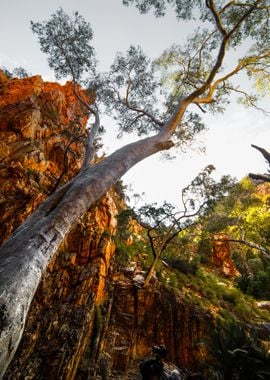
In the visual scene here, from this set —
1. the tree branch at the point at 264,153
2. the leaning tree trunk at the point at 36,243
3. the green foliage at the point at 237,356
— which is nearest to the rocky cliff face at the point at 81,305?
the leaning tree trunk at the point at 36,243

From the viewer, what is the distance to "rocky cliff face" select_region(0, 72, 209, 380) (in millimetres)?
6809

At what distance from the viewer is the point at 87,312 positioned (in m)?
8.16

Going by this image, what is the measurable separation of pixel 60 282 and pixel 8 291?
7814 millimetres

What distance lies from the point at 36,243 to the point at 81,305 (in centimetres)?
727

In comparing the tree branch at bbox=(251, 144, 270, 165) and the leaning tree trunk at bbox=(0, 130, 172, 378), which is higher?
the tree branch at bbox=(251, 144, 270, 165)

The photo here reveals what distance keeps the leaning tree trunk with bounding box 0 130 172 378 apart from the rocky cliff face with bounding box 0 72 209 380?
294 centimetres

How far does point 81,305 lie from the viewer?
8.28 metres

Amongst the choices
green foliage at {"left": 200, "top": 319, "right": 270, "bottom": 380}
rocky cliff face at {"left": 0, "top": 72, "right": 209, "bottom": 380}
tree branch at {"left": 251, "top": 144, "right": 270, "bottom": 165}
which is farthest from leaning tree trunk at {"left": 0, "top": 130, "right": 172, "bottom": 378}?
green foliage at {"left": 200, "top": 319, "right": 270, "bottom": 380}

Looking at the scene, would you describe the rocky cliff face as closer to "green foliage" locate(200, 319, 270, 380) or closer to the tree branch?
"green foliage" locate(200, 319, 270, 380)

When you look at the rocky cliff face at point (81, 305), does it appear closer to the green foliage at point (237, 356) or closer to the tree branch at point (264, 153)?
the green foliage at point (237, 356)

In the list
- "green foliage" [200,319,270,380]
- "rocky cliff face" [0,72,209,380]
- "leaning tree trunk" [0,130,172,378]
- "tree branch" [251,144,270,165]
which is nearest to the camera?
"leaning tree trunk" [0,130,172,378]

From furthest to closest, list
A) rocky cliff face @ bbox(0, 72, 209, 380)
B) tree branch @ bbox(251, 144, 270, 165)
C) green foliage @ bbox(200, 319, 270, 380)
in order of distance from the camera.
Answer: rocky cliff face @ bbox(0, 72, 209, 380) → green foliage @ bbox(200, 319, 270, 380) → tree branch @ bbox(251, 144, 270, 165)

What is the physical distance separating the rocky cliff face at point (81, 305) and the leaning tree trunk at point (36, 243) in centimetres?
294

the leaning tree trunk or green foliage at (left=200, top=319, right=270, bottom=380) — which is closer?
the leaning tree trunk
